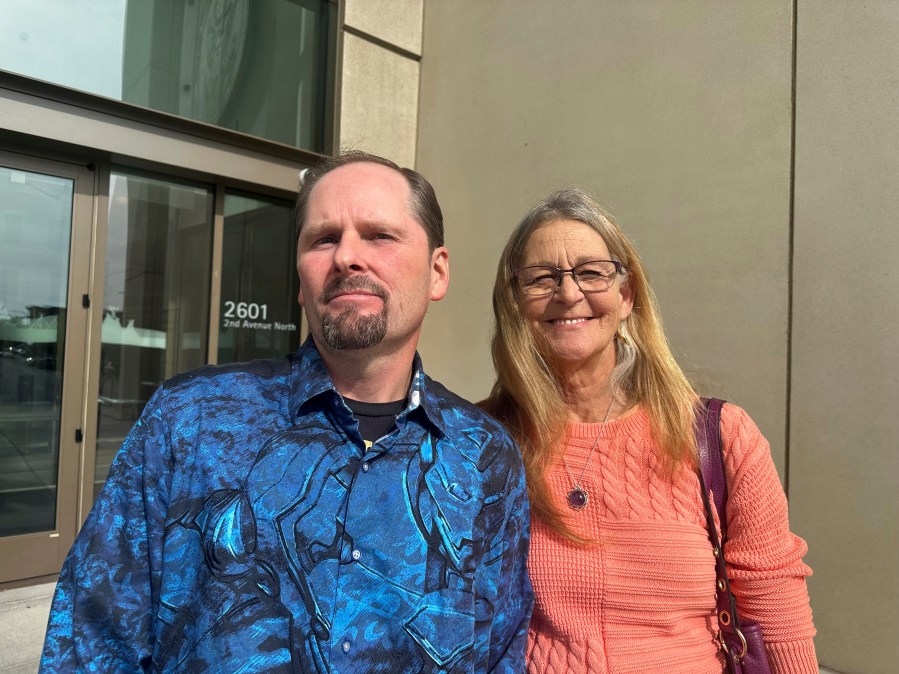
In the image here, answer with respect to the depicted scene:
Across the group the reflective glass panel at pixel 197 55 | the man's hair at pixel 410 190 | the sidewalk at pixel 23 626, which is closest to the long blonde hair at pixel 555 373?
the man's hair at pixel 410 190

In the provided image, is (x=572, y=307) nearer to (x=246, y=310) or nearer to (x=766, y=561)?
(x=766, y=561)

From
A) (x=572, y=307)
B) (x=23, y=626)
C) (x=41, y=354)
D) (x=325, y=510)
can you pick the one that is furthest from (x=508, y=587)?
(x=41, y=354)

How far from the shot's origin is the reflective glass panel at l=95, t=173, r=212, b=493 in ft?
15.4

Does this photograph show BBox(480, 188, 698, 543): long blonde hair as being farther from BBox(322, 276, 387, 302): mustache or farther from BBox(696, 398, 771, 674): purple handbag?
BBox(322, 276, 387, 302): mustache

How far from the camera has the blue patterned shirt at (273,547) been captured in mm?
1169

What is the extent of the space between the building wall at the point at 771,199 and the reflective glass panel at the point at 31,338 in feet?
11.6

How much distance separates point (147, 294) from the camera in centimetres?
490

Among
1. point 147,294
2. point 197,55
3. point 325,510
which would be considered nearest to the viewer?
point 325,510

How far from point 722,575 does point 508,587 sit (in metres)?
0.59

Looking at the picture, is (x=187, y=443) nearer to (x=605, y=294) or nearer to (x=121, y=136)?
(x=605, y=294)

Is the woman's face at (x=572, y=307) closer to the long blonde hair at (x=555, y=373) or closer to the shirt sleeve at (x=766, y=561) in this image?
the long blonde hair at (x=555, y=373)

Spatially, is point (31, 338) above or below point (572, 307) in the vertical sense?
below

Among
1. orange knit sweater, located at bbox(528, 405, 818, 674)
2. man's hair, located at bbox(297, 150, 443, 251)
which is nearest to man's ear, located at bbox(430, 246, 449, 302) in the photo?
man's hair, located at bbox(297, 150, 443, 251)

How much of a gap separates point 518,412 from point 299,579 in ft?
3.19
